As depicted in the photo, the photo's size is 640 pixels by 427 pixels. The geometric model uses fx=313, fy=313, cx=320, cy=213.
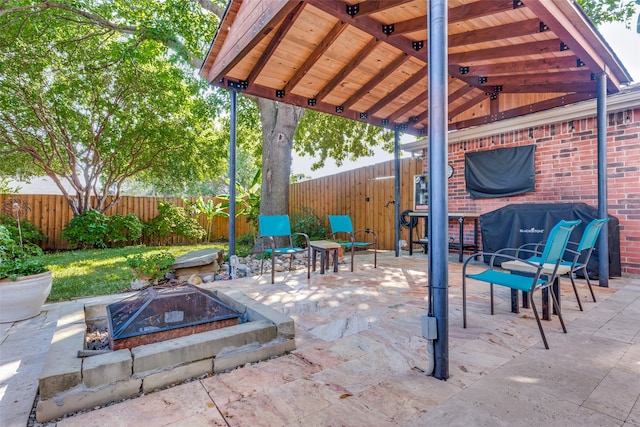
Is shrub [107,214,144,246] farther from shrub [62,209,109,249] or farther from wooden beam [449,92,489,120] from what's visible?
wooden beam [449,92,489,120]

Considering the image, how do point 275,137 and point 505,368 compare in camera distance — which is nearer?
point 505,368

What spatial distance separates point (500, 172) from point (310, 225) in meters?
4.94

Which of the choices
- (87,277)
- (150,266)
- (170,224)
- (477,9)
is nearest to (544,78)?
(477,9)

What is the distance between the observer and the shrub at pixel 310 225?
28.9 ft

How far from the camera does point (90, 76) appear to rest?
791cm

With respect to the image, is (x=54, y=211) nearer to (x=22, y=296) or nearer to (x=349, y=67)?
(x=22, y=296)

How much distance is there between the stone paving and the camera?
4.77 feet

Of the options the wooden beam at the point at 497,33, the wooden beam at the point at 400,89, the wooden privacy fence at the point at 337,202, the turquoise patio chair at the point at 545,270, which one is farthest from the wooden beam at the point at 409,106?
the turquoise patio chair at the point at 545,270

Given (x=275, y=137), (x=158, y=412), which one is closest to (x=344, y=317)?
(x=158, y=412)

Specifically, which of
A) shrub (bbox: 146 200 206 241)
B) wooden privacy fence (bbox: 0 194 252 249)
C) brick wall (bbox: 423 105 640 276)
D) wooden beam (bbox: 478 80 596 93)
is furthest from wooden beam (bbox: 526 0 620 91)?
wooden privacy fence (bbox: 0 194 252 249)

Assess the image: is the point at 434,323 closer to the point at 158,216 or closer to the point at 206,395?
the point at 206,395

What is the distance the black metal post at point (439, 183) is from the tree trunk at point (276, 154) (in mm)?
5174

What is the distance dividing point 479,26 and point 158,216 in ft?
32.5

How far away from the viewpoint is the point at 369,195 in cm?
834
